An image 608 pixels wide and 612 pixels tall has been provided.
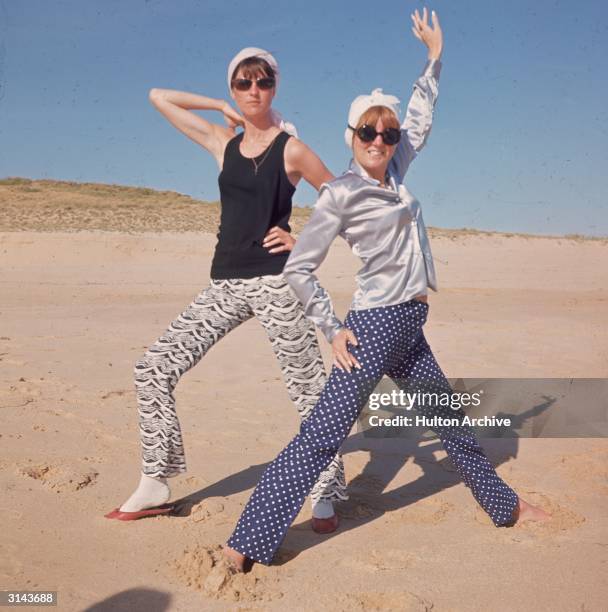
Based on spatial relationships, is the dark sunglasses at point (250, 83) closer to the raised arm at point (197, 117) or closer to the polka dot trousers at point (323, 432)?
the raised arm at point (197, 117)

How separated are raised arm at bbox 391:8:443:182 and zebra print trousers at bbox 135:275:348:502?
2.81ft

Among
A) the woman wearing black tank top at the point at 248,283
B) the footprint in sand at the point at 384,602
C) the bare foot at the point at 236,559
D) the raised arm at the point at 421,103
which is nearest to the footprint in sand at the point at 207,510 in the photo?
the woman wearing black tank top at the point at 248,283

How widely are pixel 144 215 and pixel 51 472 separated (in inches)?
1009

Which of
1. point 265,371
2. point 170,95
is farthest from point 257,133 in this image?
point 265,371

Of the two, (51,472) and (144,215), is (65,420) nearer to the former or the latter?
(51,472)

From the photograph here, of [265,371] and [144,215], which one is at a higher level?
[265,371]

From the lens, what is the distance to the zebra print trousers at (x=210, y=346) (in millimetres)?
3783

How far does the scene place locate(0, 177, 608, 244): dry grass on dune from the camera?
2609cm

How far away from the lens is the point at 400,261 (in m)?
3.43

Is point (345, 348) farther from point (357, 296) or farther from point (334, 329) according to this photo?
point (357, 296)

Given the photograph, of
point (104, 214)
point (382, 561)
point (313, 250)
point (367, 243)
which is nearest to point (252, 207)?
point (313, 250)

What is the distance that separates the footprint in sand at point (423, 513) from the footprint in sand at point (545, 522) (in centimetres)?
19

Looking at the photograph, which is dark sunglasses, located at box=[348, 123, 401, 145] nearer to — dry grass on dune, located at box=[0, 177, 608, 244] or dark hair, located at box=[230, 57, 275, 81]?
dark hair, located at box=[230, 57, 275, 81]

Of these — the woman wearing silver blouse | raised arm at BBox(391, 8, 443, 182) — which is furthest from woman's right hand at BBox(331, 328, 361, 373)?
raised arm at BBox(391, 8, 443, 182)
